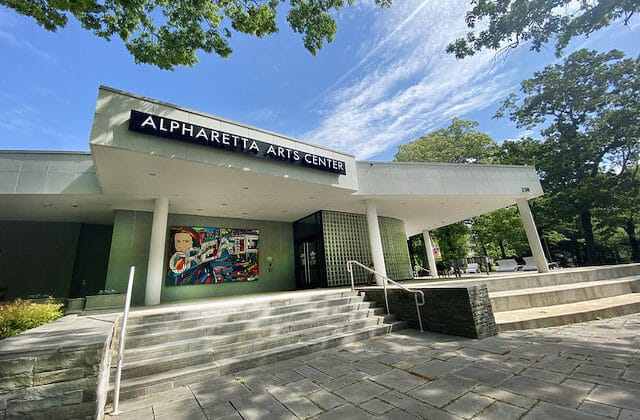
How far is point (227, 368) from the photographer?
3.77 m

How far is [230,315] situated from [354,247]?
22.9 feet

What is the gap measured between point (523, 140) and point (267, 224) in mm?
20343

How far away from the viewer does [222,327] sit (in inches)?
187

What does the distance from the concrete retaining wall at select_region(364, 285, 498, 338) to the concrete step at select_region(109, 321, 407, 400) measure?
4.24ft

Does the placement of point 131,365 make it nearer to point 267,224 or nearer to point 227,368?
point 227,368

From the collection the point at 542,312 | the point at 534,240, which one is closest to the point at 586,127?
the point at 534,240

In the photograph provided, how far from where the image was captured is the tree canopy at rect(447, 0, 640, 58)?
274 inches

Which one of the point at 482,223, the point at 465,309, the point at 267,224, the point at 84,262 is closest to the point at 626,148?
the point at 482,223

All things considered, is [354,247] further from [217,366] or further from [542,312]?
[217,366]

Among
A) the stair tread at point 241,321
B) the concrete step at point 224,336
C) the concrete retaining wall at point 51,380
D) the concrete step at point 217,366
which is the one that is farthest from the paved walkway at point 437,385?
the stair tread at point 241,321

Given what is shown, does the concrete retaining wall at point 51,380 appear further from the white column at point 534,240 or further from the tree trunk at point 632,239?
the tree trunk at point 632,239

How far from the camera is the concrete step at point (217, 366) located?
3258 millimetres

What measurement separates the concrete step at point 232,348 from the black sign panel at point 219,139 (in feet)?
14.0

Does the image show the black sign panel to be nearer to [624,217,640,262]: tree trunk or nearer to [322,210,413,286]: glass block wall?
[322,210,413,286]: glass block wall
